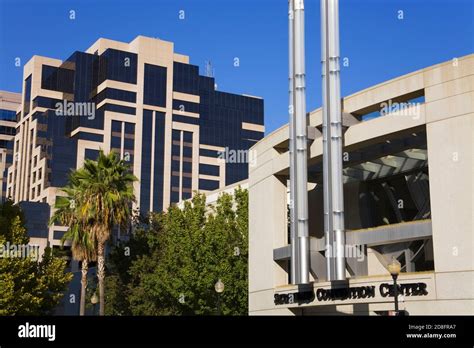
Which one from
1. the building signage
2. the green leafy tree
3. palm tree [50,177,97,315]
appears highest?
palm tree [50,177,97,315]

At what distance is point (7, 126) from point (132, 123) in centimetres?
3871

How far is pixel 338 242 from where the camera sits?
112ft

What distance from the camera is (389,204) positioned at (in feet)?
132

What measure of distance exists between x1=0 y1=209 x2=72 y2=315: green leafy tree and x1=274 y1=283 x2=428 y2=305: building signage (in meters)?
18.5

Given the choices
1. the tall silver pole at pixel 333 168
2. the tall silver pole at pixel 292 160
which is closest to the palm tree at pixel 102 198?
the tall silver pole at pixel 292 160

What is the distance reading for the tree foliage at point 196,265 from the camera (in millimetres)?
48438

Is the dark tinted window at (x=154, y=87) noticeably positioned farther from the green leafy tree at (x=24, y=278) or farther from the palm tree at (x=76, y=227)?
the palm tree at (x=76, y=227)

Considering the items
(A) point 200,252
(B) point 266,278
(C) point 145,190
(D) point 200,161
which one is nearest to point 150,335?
(B) point 266,278

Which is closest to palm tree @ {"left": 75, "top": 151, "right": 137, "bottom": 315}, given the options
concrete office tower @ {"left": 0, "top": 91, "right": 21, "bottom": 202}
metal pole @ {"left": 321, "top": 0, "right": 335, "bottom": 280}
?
metal pole @ {"left": 321, "top": 0, "right": 335, "bottom": 280}

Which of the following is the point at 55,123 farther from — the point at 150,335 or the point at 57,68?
the point at 150,335

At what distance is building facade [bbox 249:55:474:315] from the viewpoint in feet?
97.0

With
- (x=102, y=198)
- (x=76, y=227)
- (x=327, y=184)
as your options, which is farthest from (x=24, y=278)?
(x=327, y=184)

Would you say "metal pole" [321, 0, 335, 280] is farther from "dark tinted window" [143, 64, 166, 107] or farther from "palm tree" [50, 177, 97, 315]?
"dark tinted window" [143, 64, 166, 107]

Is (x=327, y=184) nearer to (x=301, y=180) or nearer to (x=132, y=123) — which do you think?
(x=301, y=180)
